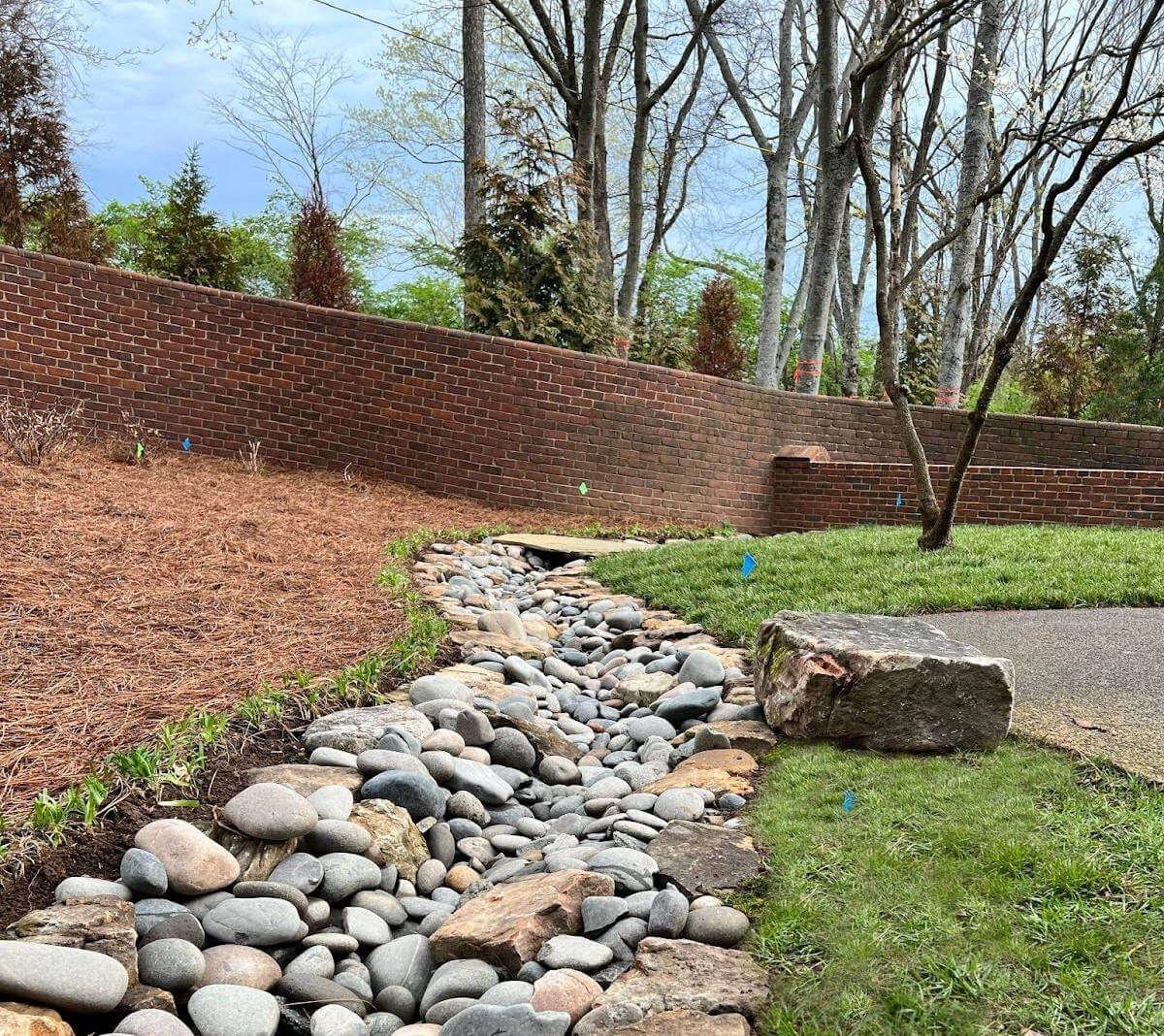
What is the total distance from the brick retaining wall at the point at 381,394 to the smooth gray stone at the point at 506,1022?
7922 mm

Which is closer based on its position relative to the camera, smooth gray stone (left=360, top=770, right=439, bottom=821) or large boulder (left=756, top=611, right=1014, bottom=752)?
smooth gray stone (left=360, top=770, right=439, bottom=821)

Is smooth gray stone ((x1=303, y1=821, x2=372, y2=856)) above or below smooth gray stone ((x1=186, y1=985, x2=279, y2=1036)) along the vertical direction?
above

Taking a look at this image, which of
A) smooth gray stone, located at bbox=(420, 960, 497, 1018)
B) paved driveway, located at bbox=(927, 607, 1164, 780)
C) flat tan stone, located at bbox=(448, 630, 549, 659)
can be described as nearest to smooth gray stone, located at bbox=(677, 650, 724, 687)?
flat tan stone, located at bbox=(448, 630, 549, 659)

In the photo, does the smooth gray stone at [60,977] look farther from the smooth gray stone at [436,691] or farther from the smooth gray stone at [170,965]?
the smooth gray stone at [436,691]

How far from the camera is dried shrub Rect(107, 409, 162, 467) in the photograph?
8.28m

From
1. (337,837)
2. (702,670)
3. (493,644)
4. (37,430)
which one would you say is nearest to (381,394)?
(37,430)

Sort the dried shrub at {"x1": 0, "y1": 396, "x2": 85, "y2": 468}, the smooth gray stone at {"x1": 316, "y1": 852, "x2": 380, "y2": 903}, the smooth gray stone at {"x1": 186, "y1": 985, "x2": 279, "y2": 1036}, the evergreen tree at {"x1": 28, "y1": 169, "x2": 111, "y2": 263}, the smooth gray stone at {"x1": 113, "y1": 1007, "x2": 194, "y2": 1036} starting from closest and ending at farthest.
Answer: the smooth gray stone at {"x1": 113, "y1": 1007, "x2": 194, "y2": 1036}
the smooth gray stone at {"x1": 186, "y1": 985, "x2": 279, "y2": 1036}
the smooth gray stone at {"x1": 316, "y1": 852, "x2": 380, "y2": 903}
the dried shrub at {"x1": 0, "y1": 396, "x2": 85, "y2": 468}
the evergreen tree at {"x1": 28, "y1": 169, "x2": 111, "y2": 263}

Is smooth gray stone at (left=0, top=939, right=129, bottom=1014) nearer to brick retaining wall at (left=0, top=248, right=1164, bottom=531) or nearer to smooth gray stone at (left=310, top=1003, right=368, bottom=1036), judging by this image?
smooth gray stone at (left=310, top=1003, right=368, bottom=1036)

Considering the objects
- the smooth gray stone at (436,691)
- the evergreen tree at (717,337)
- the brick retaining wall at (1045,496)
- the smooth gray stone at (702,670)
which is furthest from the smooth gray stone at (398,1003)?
the evergreen tree at (717,337)

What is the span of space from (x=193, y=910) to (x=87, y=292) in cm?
799

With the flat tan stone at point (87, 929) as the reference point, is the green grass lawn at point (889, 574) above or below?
above

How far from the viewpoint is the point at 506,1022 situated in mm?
2240

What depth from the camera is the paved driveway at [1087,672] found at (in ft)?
12.2

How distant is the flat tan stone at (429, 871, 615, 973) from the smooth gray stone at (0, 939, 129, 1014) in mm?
807
